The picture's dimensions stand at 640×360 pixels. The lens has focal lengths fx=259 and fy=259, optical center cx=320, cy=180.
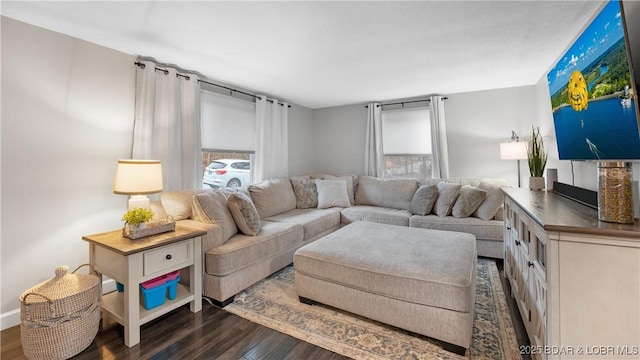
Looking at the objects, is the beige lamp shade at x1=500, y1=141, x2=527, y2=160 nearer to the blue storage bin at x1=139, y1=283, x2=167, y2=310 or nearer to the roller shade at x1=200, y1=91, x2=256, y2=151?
Result: the roller shade at x1=200, y1=91, x2=256, y2=151

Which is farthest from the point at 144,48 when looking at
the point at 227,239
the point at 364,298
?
the point at 364,298

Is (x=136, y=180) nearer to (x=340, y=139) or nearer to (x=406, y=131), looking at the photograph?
(x=340, y=139)

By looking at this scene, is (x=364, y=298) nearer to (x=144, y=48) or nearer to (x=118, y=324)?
(x=118, y=324)

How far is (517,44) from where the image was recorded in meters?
2.38

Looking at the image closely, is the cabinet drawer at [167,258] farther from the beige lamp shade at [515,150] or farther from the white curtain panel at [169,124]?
the beige lamp shade at [515,150]

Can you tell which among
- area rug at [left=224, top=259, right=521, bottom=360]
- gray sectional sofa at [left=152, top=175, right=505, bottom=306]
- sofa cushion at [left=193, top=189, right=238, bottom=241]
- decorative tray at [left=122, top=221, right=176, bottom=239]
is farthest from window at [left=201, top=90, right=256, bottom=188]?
area rug at [left=224, top=259, right=521, bottom=360]

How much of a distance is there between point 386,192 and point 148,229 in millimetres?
3220

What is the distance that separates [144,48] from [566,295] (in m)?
3.44

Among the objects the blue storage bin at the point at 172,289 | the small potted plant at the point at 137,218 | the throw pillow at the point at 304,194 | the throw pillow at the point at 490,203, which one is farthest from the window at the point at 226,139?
the throw pillow at the point at 490,203

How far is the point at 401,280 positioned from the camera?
172 centimetres

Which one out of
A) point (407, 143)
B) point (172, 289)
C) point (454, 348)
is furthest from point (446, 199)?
point (172, 289)

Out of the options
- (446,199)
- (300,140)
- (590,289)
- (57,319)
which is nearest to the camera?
(590,289)

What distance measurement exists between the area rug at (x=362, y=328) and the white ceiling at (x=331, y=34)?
224 cm

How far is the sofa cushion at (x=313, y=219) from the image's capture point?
10.5ft
